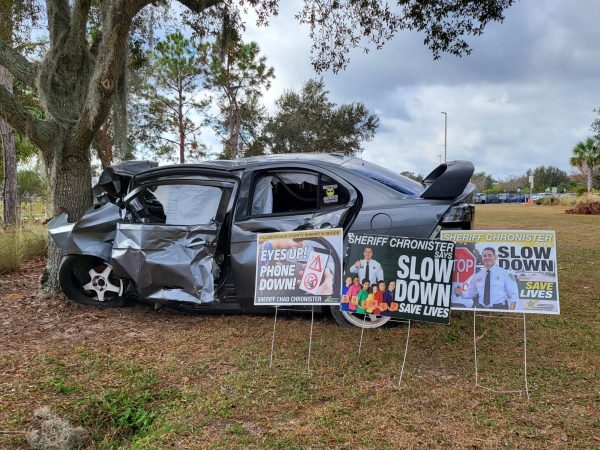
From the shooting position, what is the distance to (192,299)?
14.9 feet

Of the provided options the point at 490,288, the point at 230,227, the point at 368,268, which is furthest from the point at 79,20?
the point at 490,288

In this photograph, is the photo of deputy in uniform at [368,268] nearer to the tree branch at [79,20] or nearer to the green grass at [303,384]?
the green grass at [303,384]

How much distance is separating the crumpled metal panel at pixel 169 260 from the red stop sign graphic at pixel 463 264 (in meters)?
2.31

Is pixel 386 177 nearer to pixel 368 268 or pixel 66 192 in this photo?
pixel 368 268

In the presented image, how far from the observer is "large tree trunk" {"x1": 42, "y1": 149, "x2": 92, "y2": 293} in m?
5.65

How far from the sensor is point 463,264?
3441 millimetres

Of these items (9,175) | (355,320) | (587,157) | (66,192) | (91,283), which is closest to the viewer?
(355,320)

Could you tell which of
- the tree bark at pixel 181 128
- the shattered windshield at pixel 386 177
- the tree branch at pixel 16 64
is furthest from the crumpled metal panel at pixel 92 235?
the tree bark at pixel 181 128

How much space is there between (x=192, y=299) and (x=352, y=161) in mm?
2191

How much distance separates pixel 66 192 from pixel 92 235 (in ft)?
3.73

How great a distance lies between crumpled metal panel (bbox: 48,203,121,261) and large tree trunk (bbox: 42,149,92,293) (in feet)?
2.38

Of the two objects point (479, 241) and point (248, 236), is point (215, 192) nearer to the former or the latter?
point (248, 236)

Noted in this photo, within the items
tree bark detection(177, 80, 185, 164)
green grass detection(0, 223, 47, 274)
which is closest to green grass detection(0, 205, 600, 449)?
green grass detection(0, 223, 47, 274)

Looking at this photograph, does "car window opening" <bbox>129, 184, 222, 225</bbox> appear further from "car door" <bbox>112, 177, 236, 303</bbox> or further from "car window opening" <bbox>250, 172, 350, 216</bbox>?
"car window opening" <bbox>250, 172, 350, 216</bbox>
